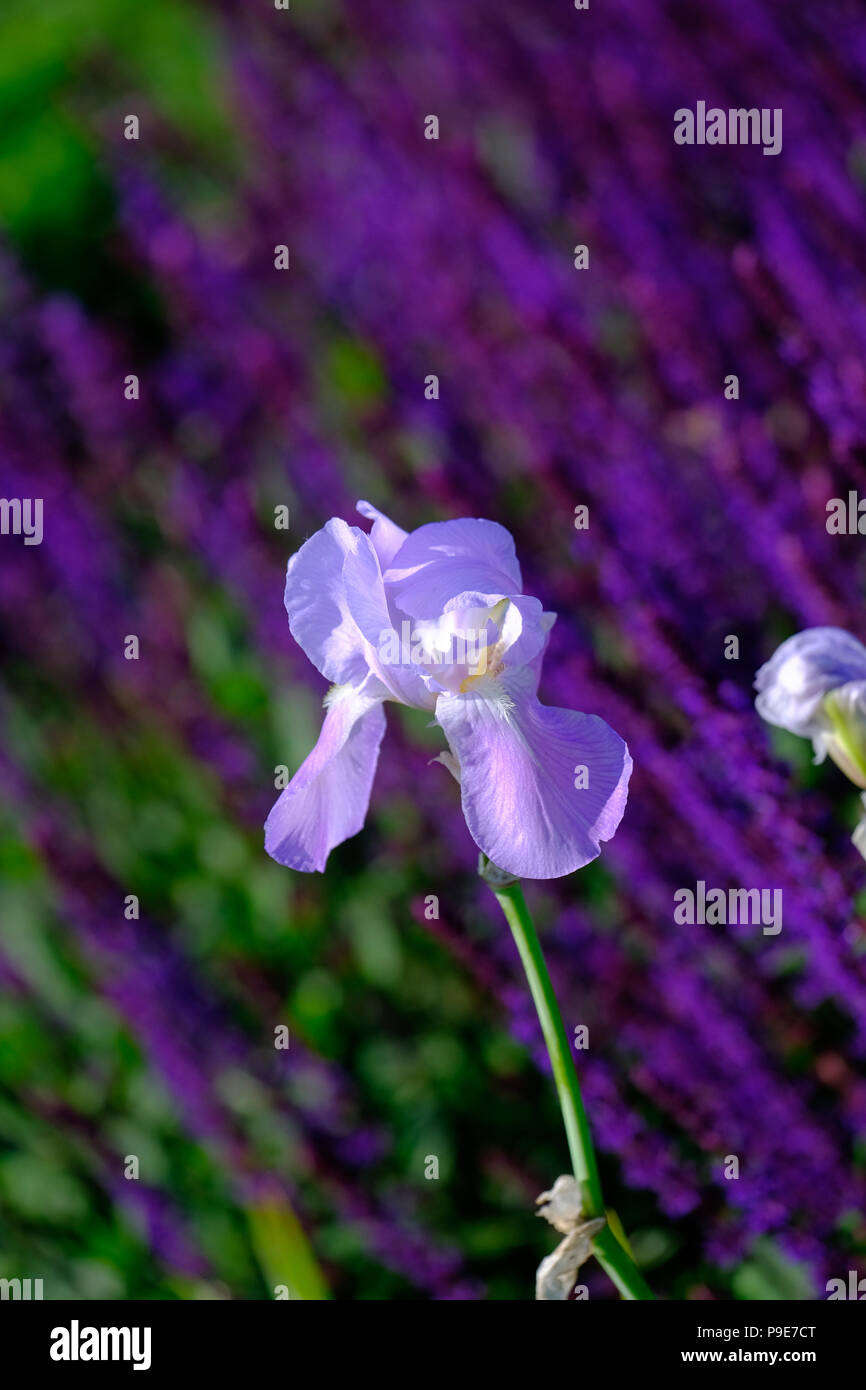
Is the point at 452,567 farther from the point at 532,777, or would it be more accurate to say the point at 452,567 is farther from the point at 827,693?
the point at 827,693

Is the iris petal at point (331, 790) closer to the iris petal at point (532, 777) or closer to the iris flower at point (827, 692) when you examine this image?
the iris petal at point (532, 777)

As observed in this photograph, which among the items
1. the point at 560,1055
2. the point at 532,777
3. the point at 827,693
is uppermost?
the point at 827,693

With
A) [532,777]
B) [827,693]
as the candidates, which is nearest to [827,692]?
[827,693]

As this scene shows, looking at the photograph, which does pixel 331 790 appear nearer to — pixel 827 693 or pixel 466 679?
pixel 466 679

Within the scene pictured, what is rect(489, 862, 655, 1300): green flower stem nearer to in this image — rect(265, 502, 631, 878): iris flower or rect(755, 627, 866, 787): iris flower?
rect(265, 502, 631, 878): iris flower

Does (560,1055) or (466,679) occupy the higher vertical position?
(466,679)

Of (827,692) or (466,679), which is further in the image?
(827,692)
